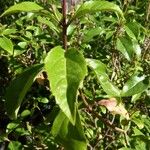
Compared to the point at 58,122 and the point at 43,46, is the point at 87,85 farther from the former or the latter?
the point at 58,122

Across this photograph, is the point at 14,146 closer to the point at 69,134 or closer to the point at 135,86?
the point at 135,86

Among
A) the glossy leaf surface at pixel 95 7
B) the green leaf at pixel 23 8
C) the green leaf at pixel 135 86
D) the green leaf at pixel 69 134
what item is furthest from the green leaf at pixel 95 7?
the green leaf at pixel 135 86

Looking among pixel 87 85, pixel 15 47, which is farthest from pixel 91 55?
pixel 15 47

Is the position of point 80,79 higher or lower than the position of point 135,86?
higher

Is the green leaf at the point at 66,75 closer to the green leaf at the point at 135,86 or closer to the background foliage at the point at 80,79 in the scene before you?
the background foliage at the point at 80,79

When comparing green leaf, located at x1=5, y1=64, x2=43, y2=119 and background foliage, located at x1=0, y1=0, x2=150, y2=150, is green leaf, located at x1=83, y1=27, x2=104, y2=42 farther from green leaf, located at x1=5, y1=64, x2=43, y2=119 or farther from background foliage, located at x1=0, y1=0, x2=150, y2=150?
green leaf, located at x1=5, y1=64, x2=43, y2=119

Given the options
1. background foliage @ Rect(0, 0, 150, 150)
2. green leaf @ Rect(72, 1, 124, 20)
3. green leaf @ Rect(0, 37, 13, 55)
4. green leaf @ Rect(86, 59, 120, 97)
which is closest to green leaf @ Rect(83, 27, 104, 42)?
background foliage @ Rect(0, 0, 150, 150)

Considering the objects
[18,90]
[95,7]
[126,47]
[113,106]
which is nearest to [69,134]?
[18,90]

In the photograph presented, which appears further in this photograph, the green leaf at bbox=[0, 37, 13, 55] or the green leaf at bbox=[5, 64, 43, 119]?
the green leaf at bbox=[0, 37, 13, 55]
